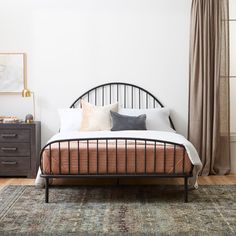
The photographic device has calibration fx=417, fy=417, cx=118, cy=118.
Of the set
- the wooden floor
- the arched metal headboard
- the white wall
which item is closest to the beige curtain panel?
the white wall

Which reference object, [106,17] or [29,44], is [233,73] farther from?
[29,44]

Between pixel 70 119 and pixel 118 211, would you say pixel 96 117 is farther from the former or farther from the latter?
pixel 118 211

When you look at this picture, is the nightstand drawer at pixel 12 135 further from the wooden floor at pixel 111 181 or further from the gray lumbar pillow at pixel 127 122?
the gray lumbar pillow at pixel 127 122

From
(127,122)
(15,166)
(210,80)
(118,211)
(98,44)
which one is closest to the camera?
(118,211)

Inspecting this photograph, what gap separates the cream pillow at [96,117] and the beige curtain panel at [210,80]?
1.03 meters

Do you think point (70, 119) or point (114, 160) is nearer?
point (114, 160)

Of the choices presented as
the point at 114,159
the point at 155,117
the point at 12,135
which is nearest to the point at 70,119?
the point at 12,135

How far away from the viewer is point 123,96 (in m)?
5.27

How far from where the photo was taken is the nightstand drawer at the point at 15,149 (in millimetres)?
4875

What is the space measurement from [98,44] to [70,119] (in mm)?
1036

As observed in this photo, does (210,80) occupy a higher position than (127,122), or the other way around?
(210,80)

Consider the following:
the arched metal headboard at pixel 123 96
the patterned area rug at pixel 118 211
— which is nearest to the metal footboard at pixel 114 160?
the patterned area rug at pixel 118 211

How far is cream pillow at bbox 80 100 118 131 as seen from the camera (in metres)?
4.71

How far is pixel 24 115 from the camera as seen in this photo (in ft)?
17.4
